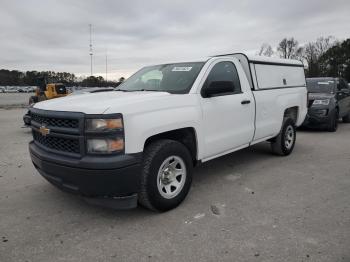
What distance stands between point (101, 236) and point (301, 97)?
5.32 meters

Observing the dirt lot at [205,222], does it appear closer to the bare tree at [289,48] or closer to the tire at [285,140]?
the tire at [285,140]

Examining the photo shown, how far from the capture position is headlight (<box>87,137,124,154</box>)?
3398 millimetres

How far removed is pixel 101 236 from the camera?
3.46 metres

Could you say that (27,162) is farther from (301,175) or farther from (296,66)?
(296,66)

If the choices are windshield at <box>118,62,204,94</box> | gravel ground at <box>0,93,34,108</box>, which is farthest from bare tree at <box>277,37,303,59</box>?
windshield at <box>118,62,204,94</box>

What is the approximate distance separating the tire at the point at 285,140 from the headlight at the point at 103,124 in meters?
4.03

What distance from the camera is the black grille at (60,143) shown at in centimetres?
354

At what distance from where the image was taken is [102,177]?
11.0ft

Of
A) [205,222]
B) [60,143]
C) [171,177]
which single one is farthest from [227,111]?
[60,143]

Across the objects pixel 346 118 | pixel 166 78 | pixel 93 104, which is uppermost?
pixel 166 78

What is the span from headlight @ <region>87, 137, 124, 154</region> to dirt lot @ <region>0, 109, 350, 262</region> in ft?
2.86

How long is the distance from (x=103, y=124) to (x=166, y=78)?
5.90ft

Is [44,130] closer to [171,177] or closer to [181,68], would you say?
[171,177]

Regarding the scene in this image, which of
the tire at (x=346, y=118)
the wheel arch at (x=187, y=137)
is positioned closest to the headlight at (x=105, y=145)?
the wheel arch at (x=187, y=137)
